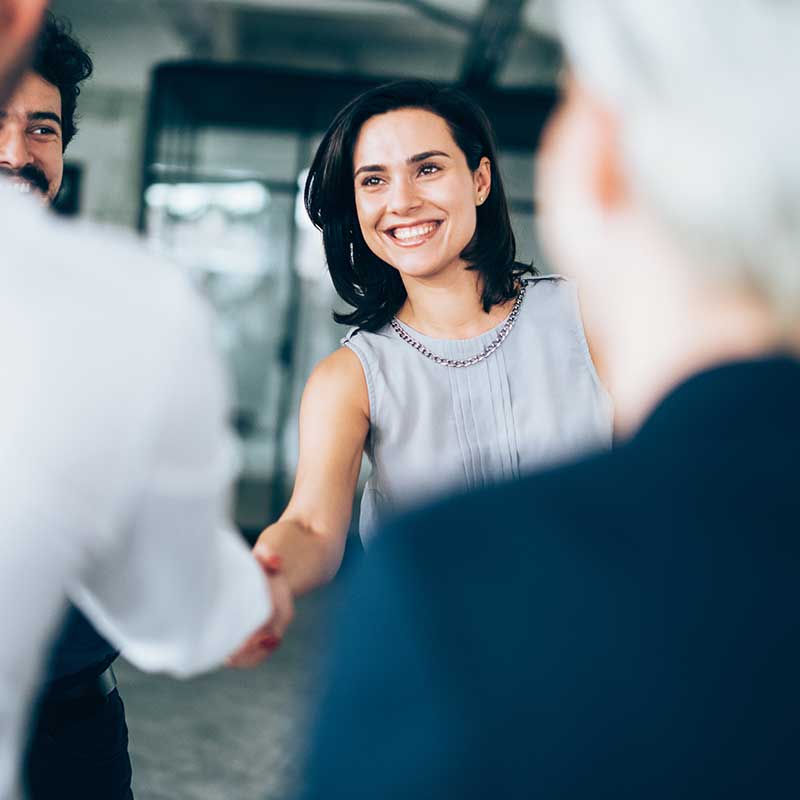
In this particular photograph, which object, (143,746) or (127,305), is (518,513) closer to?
(127,305)

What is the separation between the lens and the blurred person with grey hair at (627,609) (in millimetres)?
464

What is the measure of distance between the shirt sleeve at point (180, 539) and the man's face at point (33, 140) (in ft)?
2.73

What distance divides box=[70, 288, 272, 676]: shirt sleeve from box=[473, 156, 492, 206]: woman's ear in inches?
→ 45.4

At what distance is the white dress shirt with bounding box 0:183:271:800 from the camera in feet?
1.85

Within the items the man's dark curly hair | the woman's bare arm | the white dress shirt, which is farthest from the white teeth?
the white dress shirt

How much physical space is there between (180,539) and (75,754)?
84cm

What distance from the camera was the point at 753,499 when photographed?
0.48 meters

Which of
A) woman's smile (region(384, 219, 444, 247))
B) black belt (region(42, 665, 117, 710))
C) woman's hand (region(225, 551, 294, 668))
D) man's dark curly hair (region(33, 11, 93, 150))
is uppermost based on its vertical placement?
man's dark curly hair (region(33, 11, 93, 150))

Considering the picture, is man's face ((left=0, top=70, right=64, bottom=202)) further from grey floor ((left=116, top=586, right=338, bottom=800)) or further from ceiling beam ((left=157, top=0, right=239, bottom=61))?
ceiling beam ((left=157, top=0, right=239, bottom=61))

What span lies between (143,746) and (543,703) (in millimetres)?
3205

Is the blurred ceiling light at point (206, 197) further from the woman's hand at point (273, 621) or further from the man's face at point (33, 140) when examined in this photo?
the woman's hand at point (273, 621)

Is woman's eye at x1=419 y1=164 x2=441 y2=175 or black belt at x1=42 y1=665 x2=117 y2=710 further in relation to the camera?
woman's eye at x1=419 y1=164 x2=441 y2=175

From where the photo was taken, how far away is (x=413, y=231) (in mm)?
1727

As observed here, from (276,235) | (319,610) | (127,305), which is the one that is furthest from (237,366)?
(127,305)
